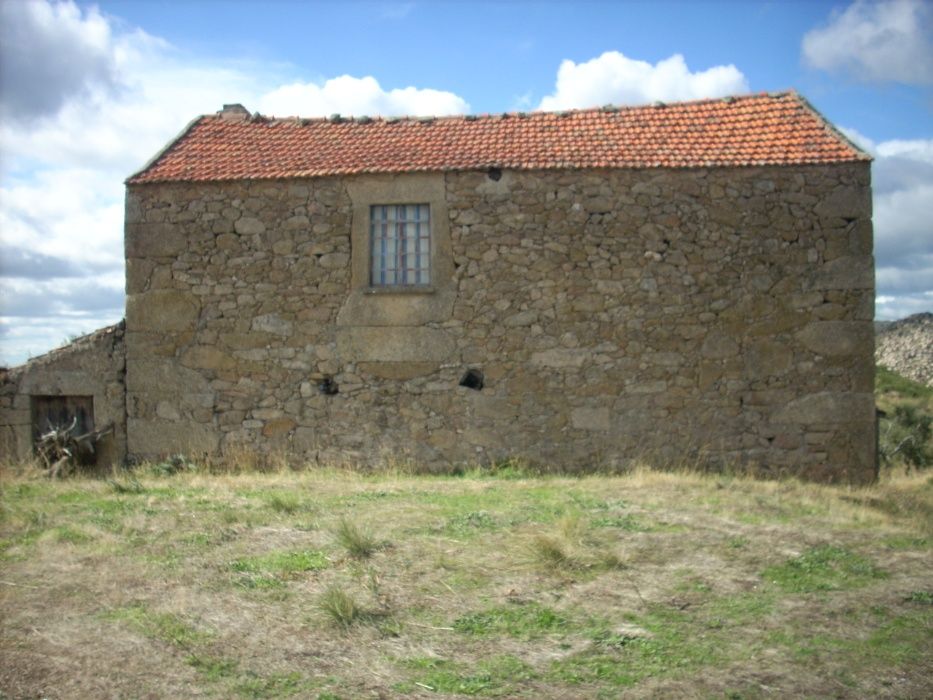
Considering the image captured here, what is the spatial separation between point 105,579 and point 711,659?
448 centimetres

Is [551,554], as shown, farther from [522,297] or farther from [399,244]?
[399,244]

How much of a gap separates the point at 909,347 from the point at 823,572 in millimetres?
17196

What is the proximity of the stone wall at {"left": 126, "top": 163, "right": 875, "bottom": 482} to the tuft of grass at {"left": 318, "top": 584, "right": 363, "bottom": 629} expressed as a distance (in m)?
5.66

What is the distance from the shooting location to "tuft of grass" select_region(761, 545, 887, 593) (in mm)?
6273

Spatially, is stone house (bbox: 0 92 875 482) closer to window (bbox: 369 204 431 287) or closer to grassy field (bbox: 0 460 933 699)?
window (bbox: 369 204 431 287)

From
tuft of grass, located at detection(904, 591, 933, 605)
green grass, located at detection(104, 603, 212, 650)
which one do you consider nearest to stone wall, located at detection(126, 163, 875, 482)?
tuft of grass, located at detection(904, 591, 933, 605)

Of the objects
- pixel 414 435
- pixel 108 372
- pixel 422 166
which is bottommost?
pixel 414 435

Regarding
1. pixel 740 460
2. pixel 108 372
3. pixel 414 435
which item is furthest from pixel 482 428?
pixel 108 372

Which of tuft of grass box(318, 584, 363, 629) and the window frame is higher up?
the window frame

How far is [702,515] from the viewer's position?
8305 mm

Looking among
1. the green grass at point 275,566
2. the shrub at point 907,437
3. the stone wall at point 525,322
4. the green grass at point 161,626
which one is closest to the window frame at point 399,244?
the stone wall at point 525,322

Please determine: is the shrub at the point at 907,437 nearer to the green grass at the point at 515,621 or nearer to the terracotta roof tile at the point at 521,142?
the terracotta roof tile at the point at 521,142

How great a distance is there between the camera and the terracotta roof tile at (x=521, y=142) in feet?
36.6

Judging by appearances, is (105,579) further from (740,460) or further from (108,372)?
(740,460)
